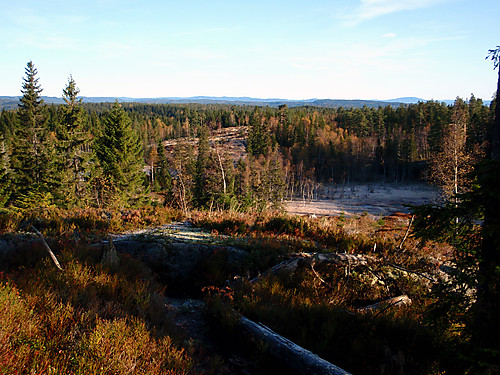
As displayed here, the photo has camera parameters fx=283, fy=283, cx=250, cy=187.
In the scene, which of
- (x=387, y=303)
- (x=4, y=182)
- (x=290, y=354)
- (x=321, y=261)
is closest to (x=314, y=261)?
(x=321, y=261)

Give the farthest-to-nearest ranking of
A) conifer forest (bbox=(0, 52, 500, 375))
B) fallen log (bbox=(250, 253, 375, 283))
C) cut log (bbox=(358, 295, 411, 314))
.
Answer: fallen log (bbox=(250, 253, 375, 283)) → cut log (bbox=(358, 295, 411, 314)) → conifer forest (bbox=(0, 52, 500, 375))

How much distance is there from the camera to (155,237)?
28.0 feet

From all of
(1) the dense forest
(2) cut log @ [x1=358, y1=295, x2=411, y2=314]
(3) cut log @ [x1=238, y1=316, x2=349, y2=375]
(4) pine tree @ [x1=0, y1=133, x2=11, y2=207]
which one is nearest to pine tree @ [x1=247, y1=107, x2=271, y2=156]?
(1) the dense forest

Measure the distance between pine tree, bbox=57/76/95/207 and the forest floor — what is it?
34.9 meters

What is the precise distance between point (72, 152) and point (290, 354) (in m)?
30.1

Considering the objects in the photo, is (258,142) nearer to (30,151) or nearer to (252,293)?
(30,151)

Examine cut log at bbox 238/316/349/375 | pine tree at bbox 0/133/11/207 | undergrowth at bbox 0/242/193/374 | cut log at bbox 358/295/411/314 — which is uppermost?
undergrowth at bbox 0/242/193/374

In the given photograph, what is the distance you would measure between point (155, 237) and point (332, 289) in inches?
207

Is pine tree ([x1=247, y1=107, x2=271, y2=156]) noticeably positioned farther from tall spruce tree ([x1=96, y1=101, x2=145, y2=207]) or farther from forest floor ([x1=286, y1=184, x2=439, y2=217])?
tall spruce tree ([x1=96, y1=101, x2=145, y2=207])

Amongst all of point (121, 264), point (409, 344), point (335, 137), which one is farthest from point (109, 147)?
point (335, 137)

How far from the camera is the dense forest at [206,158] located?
26750 mm

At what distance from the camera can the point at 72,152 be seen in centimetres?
2752

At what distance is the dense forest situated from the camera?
26750 mm

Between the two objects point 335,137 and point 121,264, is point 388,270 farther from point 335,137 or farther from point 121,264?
point 335,137
